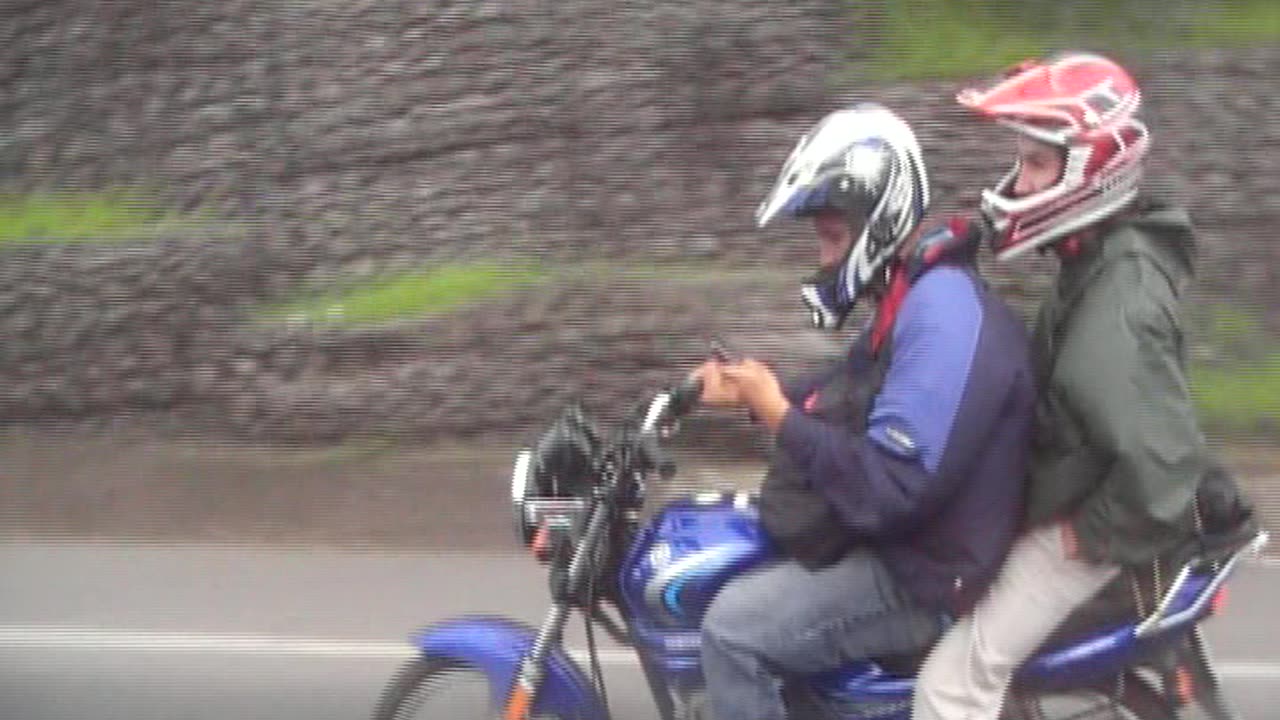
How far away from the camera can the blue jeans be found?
11.8ft

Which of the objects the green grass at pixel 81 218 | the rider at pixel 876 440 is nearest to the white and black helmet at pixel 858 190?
the rider at pixel 876 440

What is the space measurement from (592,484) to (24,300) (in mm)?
6166

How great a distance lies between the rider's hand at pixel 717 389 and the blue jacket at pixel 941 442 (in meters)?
0.13

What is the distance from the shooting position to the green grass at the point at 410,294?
8.72m

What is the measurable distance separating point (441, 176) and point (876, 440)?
5.94 meters

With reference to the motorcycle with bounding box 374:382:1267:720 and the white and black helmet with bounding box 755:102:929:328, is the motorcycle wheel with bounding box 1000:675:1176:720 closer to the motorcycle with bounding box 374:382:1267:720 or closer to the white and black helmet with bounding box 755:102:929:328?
the motorcycle with bounding box 374:382:1267:720

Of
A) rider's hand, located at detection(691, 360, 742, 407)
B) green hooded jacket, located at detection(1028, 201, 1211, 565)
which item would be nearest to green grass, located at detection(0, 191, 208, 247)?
rider's hand, located at detection(691, 360, 742, 407)

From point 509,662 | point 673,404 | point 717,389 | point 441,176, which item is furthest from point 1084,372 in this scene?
point 441,176

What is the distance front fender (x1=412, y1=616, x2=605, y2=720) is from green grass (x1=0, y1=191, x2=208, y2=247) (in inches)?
218

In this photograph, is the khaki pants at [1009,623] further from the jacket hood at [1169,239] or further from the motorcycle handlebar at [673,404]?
the motorcycle handlebar at [673,404]

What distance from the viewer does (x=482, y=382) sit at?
27.7 ft

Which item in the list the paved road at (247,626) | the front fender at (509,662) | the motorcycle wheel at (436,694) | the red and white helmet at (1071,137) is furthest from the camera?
the paved road at (247,626)

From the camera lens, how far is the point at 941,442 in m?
3.36

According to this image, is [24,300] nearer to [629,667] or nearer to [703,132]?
[703,132]
